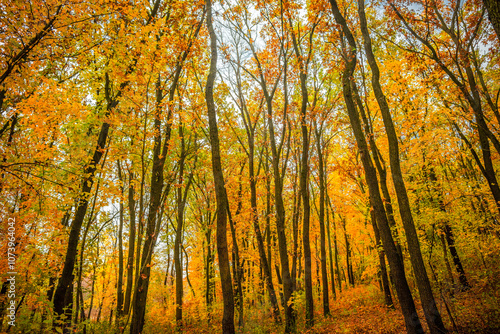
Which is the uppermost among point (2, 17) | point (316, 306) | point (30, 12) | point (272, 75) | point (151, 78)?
point (272, 75)

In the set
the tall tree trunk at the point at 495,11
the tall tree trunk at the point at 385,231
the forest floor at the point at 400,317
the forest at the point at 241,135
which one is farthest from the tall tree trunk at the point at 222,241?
the tall tree trunk at the point at 495,11

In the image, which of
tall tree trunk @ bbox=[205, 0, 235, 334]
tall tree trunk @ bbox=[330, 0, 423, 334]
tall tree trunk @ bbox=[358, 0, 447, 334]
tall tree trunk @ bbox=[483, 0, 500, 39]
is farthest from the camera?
tall tree trunk @ bbox=[205, 0, 235, 334]

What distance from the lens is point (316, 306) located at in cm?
1523

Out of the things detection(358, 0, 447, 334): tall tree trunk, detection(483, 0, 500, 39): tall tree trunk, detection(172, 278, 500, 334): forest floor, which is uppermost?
detection(483, 0, 500, 39): tall tree trunk

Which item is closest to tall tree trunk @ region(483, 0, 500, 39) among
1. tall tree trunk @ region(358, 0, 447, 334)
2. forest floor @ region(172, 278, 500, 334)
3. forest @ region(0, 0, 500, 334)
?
forest @ region(0, 0, 500, 334)

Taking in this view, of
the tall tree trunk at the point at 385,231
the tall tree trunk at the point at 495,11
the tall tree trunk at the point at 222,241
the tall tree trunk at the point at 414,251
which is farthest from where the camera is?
the tall tree trunk at the point at 222,241

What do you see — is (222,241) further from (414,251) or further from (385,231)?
(414,251)

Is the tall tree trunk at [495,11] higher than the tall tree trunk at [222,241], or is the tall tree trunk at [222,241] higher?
the tall tree trunk at [495,11]

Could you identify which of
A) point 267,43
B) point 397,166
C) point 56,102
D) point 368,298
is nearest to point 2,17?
point 56,102

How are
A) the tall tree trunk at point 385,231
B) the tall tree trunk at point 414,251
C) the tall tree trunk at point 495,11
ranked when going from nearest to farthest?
the tall tree trunk at point 495,11 → the tall tree trunk at point 414,251 → the tall tree trunk at point 385,231

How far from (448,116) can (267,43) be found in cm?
837

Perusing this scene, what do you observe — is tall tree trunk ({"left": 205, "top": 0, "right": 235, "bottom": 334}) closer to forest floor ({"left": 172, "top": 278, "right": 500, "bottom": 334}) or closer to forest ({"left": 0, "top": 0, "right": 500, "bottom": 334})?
forest ({"left": 0, "top": 0, "right": 500, "bottom": 334})

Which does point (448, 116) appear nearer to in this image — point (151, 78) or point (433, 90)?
point (433, 90)

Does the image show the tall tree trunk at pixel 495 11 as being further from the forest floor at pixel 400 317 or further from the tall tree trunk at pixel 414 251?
the forest floor at pixel 400 317
